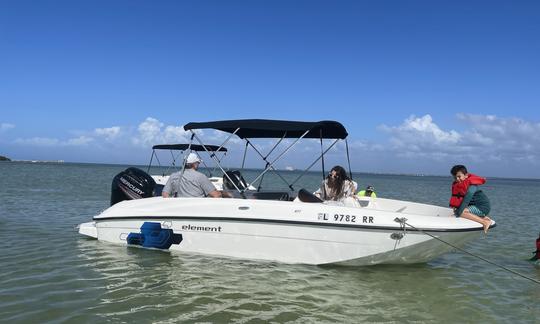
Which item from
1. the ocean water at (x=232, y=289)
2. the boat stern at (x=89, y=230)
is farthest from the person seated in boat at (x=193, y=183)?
the boat stern at (x=89, y=230)

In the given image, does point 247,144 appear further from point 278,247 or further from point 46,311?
point 46,311

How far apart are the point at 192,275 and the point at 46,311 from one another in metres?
2.03

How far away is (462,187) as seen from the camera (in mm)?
7047

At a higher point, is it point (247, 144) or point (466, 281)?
point (247, 144)

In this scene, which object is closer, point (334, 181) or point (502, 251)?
point (334, 181)

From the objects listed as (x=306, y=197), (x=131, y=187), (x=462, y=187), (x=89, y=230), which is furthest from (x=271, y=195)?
(x=89, y=230)

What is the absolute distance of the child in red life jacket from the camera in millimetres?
6719

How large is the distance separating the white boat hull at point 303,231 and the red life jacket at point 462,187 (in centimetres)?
65

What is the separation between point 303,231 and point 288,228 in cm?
23

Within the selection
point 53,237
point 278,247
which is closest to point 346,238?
point 278,247

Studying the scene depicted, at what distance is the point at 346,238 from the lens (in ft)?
21.5

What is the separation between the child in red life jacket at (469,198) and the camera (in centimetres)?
672

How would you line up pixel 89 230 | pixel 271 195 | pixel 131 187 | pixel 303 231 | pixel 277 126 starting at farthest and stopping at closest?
pixel 131 187 < pixel 89 230 < pixel 271 195 < pixel 277 126 < pixel 303 231

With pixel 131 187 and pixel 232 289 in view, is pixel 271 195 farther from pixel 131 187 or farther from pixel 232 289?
pixel 131 187
